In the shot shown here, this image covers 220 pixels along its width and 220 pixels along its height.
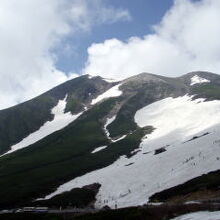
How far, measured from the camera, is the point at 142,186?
8494cm

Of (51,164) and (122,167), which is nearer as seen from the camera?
(122,167)

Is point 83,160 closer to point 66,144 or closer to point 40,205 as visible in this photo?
point 66,144

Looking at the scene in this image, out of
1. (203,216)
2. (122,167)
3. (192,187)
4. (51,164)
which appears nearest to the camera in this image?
(203,216)

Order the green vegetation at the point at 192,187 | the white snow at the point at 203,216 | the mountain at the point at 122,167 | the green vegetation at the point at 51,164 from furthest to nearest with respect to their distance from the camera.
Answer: the green vegetation at the point at 51,164 → the mountain at the point at 122,167 → the green vegetation at the point at 192,187 → the white snow at the point at 203,216

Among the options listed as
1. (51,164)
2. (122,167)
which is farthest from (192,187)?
(51,164)

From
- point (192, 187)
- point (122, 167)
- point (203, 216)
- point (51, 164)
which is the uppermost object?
point (51, 164)

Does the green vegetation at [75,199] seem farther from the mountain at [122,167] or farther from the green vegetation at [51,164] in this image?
the green vegetation at [51,164]

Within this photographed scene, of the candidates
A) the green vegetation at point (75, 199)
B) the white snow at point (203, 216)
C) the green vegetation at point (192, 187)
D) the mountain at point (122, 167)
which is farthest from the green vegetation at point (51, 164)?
the white snow at point (203, 216)

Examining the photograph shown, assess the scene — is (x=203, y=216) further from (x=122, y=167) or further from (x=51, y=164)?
(x=51, y=164)

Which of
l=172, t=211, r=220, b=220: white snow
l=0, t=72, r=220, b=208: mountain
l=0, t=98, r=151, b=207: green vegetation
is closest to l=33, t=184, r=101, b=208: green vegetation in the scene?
l=0, t=72, r=220, b=208: mountain

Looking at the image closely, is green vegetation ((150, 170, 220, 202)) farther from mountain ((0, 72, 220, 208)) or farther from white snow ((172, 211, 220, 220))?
white snow ((172, 211, 220, 220))

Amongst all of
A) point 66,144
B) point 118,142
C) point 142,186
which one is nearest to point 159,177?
point 142,186

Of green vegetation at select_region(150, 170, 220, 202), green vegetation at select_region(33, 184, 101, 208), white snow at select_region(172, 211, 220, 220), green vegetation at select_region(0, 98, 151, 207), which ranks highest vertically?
green vegetation at select_region(0, 98, 151, 207)

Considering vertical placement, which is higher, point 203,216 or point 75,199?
point 75,199
